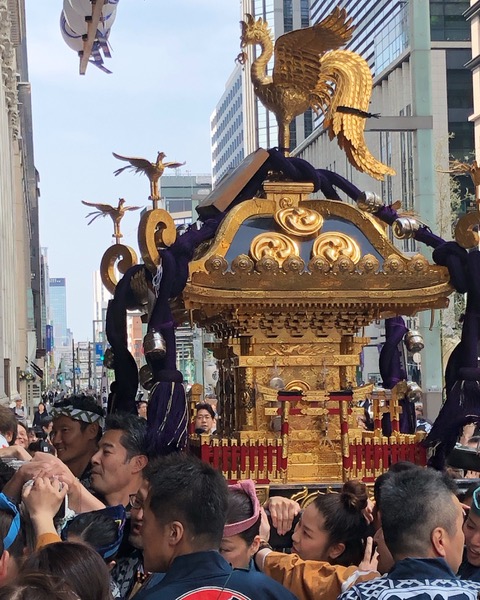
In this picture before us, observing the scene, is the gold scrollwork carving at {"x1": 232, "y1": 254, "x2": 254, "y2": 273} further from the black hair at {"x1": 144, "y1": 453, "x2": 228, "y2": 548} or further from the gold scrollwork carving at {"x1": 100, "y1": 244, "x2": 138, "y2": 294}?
the black hair at {"x1": 144, "y1": 453, "x2": 228, "y2": 548}

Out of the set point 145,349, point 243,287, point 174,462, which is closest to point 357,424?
point 243,287

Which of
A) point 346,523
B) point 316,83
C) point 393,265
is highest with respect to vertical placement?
point 316,83

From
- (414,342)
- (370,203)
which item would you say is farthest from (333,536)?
(414,342)

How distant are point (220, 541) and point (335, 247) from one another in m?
4.24

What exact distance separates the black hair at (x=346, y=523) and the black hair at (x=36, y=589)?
76.3 inches

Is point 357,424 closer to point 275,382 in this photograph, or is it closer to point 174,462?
point 275,382

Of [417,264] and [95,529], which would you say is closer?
[95,529]

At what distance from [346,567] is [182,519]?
37.1 inches

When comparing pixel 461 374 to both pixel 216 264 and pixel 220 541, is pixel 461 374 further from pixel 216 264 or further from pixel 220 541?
pixel 220 541

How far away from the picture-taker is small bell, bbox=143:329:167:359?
661cm

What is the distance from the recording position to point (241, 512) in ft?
12.2

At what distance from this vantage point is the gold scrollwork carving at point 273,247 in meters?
7.20

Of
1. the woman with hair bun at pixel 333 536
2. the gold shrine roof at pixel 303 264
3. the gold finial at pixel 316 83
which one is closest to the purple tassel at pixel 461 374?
the gold shrine roof at pixel 303 264

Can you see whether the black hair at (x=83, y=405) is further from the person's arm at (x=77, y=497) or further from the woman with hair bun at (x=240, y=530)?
the woman with hair bun at (x=240, y=530)
